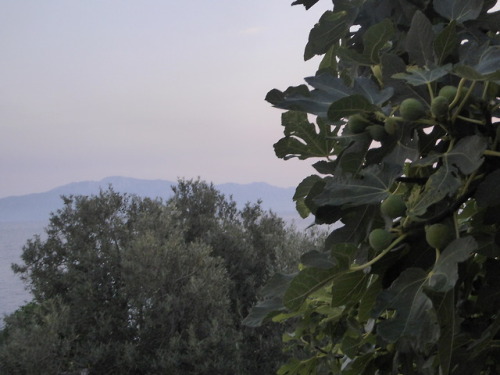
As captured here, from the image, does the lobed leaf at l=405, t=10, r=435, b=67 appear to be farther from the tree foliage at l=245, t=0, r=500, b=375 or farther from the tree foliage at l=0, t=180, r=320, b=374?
the tree foliage at l=0, t=180, r=320, b=374

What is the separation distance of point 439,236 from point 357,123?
0.66ft

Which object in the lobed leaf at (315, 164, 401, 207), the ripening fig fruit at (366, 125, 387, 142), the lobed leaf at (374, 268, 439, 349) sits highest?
the ripening fig fruit at (366, 125, 387, 142)

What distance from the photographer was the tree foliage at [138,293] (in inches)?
364

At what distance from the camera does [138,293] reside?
991 centimetres

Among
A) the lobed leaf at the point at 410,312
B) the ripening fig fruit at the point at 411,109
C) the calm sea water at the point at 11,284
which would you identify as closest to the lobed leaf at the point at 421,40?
the ripening fig fruit at the point at 411,109

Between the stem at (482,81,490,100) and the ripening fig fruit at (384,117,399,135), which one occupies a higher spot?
the stem at (482,81,490,100)

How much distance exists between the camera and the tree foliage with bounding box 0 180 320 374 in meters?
9.26

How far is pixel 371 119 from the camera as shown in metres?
0.89

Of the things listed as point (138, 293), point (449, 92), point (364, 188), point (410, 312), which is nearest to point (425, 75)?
point (449, 92)

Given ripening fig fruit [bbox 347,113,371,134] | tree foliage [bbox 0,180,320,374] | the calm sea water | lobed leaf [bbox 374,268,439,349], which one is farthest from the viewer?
the calm sea water

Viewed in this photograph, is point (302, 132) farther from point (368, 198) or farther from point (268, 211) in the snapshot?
point (268, 211)

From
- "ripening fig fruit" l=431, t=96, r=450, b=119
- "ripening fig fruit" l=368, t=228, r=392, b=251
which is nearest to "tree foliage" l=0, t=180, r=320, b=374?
"ripening fig fruit" l=368, t=228, r=392, b=251

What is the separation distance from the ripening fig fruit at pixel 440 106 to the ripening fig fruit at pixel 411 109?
19 mm

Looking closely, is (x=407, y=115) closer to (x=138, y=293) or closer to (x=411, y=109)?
(x=411, y=109)
